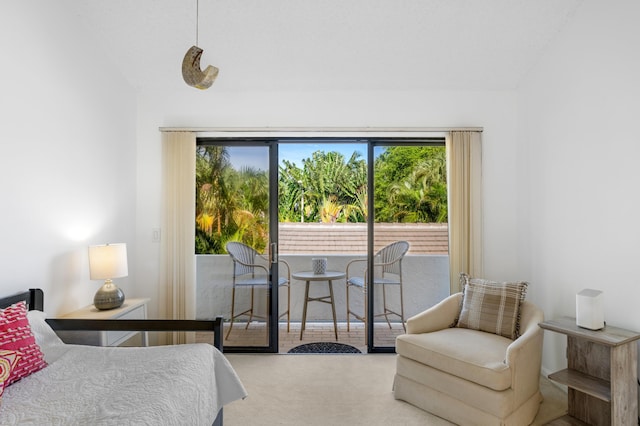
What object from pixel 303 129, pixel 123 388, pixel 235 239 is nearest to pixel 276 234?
pixel 235 239

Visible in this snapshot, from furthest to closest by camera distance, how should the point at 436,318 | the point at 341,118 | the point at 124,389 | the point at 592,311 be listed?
the point at 341,118 < the point at 436,318 < the point at 592,311 < the point at 124,389

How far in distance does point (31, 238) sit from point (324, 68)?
2632 millimetres

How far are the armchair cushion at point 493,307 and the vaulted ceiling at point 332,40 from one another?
196 centimetres

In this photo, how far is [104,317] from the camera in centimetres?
260

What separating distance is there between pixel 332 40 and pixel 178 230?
2.24 m

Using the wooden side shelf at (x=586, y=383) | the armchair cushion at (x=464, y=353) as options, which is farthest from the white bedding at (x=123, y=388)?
the wooden side shelf at (x=586, y=383)

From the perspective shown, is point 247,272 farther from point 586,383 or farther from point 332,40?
point 586,383

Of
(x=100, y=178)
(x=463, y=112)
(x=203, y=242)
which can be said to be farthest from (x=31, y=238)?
(x=463, y=112)

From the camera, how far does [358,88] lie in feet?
12.1

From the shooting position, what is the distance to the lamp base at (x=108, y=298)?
2.80 meters

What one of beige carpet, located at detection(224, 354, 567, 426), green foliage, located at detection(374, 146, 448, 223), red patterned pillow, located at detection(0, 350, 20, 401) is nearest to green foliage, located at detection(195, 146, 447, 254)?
green foliage, located at detection(374, 146, 448, 223)

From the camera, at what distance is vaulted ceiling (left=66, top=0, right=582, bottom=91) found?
290cm

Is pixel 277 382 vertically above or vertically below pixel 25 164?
below

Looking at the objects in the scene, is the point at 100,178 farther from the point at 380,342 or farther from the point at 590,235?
the point at 590,235
